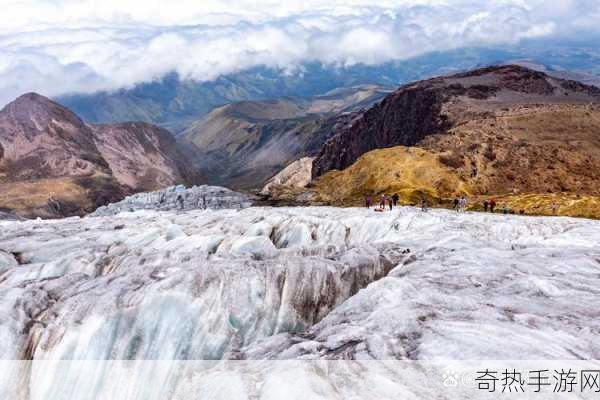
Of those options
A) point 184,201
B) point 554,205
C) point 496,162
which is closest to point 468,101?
point 496,162

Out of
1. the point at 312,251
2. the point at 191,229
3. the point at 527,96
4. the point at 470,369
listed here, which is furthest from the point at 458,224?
the point at 527,96

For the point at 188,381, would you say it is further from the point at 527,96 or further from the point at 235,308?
the point at 527,96

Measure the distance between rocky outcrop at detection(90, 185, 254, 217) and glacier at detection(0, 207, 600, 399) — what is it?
354ft

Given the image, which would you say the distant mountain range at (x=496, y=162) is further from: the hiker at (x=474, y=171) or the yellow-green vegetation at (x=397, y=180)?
the yellow-green vegetation at (x=397, y=180)

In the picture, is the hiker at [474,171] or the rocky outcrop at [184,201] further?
the rocky outcrop at [184,201]

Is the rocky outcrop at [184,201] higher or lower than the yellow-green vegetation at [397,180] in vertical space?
lower

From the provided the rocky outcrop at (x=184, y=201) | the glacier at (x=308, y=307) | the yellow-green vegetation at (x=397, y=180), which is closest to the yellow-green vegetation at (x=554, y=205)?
the yellow-green vegetation at (x=397, y=180)

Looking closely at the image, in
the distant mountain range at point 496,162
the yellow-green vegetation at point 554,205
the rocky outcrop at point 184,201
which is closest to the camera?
the yellow-green vegetation at point 554,205

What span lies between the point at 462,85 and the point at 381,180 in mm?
88696

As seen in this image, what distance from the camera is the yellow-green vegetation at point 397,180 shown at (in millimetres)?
112812

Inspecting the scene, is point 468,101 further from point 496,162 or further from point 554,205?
point 554,205

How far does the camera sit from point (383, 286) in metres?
35.0

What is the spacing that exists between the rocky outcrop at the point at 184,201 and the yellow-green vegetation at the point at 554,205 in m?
78.9

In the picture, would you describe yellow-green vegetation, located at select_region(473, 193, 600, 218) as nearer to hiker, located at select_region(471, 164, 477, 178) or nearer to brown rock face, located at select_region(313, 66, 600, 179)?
hiker, located at select_region(471, 164, 477, 178)
